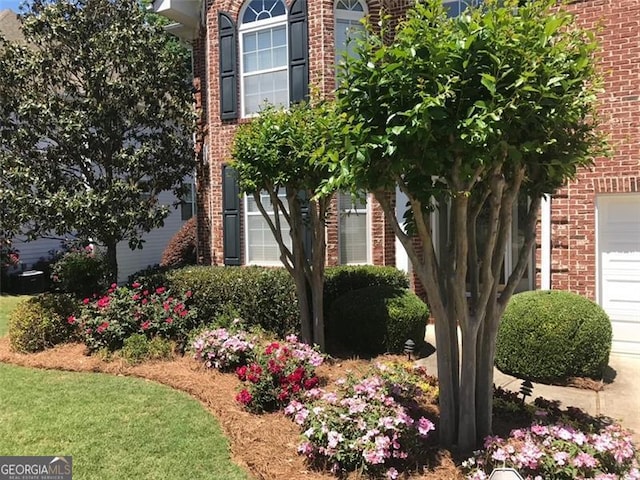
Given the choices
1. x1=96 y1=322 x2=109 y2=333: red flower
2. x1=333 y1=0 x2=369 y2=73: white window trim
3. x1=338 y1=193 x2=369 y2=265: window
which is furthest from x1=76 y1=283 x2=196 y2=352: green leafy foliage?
x1=333 y1=0 x2=369 y2=73: white window trim

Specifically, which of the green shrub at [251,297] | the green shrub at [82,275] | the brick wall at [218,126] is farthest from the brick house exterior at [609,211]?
the green shrub at [82,275]

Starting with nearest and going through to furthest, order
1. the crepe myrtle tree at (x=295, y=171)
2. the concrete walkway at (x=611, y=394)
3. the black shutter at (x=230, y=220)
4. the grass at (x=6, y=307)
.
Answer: the concrete walkway at (x=611, y=394) → the crepe myrtle tree at (x=295, y=171) → the grass at (x=6, y=307) → the black shutter at (x=230, y=220)

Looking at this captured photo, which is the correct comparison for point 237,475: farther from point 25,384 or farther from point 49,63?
point 49,63

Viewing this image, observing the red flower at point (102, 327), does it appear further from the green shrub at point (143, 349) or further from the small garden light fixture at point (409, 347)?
the small garden light fixture at point (409, 347)

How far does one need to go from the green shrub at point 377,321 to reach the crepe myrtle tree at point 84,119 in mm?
4044

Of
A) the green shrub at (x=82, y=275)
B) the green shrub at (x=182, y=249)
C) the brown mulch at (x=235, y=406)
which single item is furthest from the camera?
the green shrub at (x=182, y=249)

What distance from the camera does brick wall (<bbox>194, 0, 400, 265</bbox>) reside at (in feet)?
30.4

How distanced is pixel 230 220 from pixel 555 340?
636cm

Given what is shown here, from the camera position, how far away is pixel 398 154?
3402 millimetres

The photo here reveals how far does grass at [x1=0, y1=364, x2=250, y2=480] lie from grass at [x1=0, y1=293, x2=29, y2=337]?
382cm

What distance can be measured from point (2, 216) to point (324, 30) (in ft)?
20.7

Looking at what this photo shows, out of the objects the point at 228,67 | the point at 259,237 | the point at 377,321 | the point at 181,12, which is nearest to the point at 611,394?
the point at 377,321

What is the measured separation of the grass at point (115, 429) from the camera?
4.06 m

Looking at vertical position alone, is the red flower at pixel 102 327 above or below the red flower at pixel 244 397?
above
